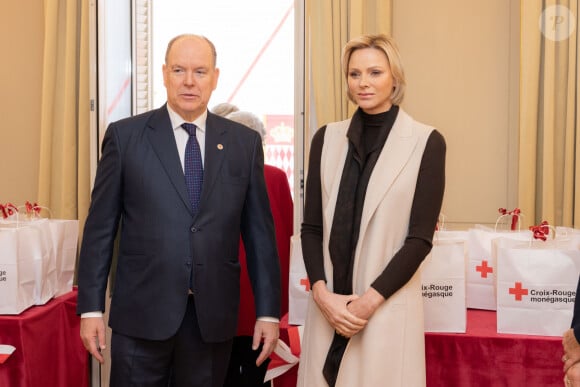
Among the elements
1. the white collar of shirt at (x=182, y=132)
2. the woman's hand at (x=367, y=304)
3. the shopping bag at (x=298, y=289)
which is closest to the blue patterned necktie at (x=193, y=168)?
the white collar of shirt at (x=182, y=132)

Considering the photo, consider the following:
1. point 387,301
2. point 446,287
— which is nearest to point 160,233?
point 387,301

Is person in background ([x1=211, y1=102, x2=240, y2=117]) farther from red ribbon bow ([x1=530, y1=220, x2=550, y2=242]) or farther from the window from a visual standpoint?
red ribbon bow ([x1=530, y1=220, x2=550, y2=242])

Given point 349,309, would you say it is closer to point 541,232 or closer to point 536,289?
point 536,289

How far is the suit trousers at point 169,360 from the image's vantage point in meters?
1.92

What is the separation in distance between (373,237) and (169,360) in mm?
693

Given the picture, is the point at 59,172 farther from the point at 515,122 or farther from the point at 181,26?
the point at 515,122

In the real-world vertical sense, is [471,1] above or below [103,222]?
above

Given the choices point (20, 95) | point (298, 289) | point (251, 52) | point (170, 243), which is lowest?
point (298, 289)

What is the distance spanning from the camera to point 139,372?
1.91 metres

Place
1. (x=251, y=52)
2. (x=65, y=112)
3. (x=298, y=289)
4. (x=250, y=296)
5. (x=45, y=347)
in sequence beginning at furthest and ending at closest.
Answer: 1. (x=251, y=52)
2. (x=65, y=112)
3. (x=250, y=296)
4. (x=45, y=347)
5. (x=298, y=289)

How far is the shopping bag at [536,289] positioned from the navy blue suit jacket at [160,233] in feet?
3.14

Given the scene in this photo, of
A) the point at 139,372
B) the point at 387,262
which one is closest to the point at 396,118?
the point at 387,262

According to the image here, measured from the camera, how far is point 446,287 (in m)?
2.37

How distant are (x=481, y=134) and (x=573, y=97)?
0.51m
